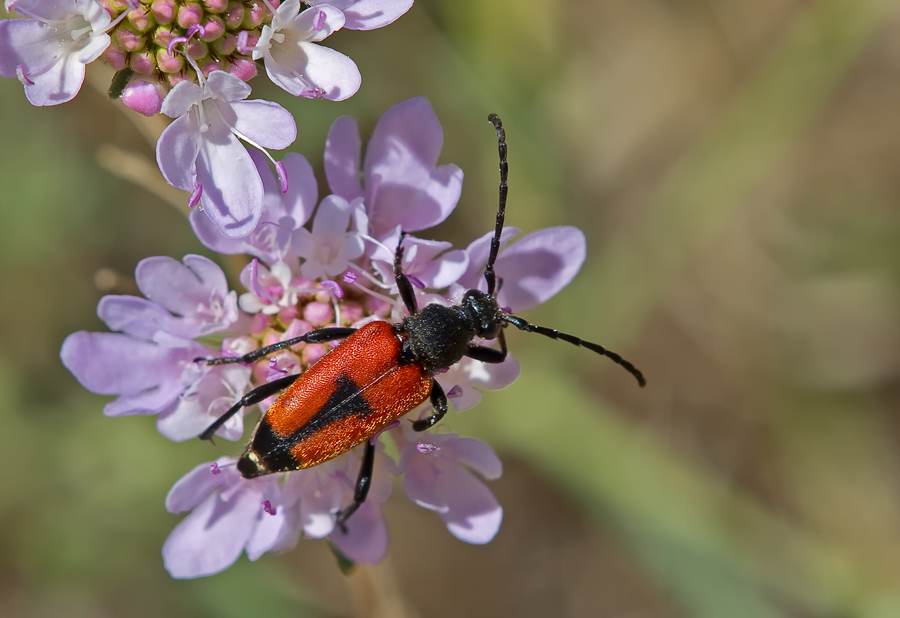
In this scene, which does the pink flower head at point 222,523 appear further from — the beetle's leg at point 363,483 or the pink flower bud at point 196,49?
the pink flower bud at point 196,49

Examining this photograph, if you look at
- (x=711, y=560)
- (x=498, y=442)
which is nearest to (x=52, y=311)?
(x=498, y=442)

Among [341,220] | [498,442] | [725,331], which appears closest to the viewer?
[341,220]

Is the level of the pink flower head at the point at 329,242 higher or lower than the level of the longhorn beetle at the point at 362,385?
higher

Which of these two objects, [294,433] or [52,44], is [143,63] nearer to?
[52,44]

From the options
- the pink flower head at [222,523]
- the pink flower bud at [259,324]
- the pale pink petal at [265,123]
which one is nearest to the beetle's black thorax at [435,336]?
the pink flower bud at [259,324]

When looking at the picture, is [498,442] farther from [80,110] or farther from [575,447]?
[80,110]

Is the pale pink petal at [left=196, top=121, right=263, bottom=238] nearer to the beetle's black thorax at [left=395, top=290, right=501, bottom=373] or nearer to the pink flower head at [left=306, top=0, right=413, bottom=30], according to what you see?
the pink flower head at [left=306, top=0, right=413, bottom=30]
